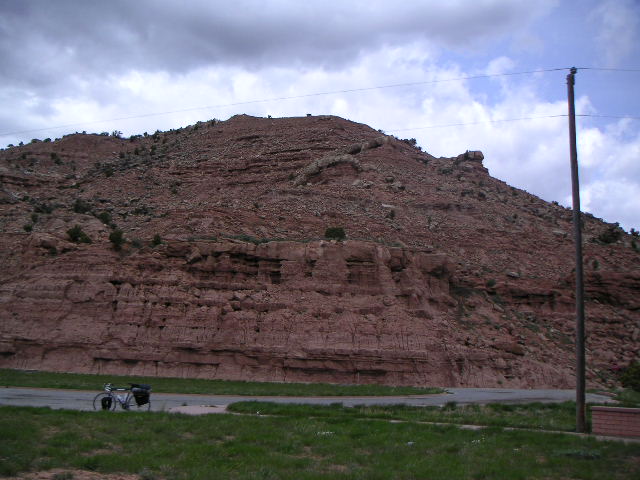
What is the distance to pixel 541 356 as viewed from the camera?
37062mm

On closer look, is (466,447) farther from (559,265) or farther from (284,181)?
(284,181)

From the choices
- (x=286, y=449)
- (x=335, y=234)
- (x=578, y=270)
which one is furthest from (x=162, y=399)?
(x=335, y=234)

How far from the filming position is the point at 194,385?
27.4 metres

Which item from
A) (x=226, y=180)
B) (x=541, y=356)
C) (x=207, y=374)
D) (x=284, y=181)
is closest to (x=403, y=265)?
(x=541, y=356)

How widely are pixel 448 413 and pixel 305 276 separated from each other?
17.5 m

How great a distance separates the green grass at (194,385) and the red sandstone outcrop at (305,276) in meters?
1.83

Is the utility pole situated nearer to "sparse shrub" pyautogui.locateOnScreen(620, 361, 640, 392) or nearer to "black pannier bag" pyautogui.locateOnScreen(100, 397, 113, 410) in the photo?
"black pannier bag" pyautogui.locateOnScreen(100, 397, 113, 410)

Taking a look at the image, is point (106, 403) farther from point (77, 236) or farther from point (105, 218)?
point (105, 218)

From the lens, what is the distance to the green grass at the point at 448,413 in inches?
637

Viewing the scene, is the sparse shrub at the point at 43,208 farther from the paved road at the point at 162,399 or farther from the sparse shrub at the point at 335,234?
the paved road at the point at 162,399

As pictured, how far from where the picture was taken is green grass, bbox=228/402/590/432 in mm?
16172

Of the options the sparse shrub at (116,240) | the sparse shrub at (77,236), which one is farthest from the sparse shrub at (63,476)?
the sparse shrub at (77,236)

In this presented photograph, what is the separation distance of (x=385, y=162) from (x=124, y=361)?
33753 millimetres

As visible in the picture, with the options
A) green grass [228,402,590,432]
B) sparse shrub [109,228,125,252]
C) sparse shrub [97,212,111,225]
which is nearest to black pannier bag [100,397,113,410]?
green grass [228,402,590,432]
